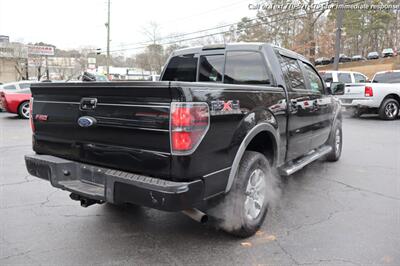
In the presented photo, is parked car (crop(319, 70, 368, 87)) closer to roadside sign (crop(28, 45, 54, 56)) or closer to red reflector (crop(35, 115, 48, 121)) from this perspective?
red reflector (crop(35, 115, 48, 121))

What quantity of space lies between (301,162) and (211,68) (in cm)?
177

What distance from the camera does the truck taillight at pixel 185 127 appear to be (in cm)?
251

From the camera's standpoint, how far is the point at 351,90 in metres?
13.2

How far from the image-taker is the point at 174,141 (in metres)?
2.53

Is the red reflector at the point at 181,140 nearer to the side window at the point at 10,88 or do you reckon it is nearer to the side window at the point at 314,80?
the side window at the point at 314,80

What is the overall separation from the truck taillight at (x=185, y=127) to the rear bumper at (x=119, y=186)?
0.89ft

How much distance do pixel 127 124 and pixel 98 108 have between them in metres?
0.36

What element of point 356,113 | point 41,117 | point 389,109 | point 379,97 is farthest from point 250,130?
point 356,113

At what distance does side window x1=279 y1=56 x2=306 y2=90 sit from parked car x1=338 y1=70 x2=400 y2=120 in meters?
9.23

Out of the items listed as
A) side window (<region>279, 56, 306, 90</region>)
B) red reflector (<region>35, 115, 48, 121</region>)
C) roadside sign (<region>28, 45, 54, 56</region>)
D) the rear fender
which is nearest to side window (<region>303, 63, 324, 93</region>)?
side window (<region>279, 56, 306, 90</region>)

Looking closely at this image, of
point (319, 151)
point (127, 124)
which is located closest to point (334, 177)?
point (319, 151)

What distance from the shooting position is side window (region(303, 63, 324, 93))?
17.2 feet

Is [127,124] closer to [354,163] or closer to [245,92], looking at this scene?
[245,92]

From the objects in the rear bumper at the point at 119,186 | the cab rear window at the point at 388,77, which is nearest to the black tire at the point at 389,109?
the cab rear window at the point at 388,77
